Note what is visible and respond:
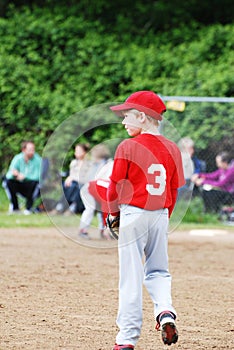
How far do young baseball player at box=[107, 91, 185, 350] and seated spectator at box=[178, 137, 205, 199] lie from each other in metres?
8.42

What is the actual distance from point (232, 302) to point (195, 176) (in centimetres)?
757

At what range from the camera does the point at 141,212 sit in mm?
5523

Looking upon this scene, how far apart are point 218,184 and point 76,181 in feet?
8.44

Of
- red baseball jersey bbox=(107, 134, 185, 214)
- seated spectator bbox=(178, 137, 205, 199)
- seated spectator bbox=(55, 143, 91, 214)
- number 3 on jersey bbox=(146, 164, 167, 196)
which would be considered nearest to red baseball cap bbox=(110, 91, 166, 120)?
red baseball jersey bbox=(107, 134, 185, 214)

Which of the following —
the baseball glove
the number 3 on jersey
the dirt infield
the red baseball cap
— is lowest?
the dirt infield

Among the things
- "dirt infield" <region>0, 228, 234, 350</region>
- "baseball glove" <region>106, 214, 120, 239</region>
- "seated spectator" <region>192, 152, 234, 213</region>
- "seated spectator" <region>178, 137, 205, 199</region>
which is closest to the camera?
"baseball glove" <region>106, 214, 120, 239</region>

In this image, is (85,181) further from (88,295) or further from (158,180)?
(158,180)

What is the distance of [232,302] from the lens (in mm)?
7805

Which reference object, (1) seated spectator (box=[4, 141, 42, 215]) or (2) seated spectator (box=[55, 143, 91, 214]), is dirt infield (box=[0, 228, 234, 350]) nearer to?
(2) seated spectator (box=[55, 143, 91, 214])

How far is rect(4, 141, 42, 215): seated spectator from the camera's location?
16359mm

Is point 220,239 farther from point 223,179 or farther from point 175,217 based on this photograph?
point 223,179

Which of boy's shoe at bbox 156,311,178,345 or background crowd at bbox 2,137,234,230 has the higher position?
boy's shoe at bbox 156,311,178,345

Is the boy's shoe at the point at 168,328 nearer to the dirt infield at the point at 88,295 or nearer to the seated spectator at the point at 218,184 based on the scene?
the dirt infield at the point at 88,295

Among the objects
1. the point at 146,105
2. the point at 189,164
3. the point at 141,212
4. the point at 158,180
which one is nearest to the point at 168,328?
the point at 141,212
